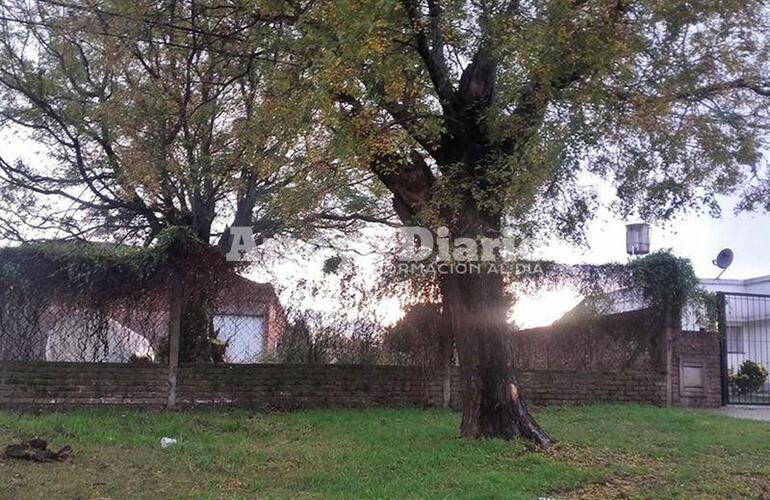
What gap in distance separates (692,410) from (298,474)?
755 cm

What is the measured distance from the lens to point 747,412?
1169cm

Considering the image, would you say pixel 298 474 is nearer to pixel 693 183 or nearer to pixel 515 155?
pixel 515 155

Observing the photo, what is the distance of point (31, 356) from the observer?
31.8 feet

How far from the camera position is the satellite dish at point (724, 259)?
1448 centimetres

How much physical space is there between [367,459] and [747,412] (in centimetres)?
751

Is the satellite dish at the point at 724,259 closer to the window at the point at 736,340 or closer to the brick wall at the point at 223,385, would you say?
the window at the point at 736,340

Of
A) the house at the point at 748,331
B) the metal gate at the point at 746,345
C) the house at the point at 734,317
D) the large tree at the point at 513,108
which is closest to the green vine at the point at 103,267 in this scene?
the large tree at the point at 513,108

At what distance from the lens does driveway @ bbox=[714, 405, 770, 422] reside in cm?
1104

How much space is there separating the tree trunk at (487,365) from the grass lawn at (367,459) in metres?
0.33

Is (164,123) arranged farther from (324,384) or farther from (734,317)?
(734,317)

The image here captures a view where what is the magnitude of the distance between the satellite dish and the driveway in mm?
3349

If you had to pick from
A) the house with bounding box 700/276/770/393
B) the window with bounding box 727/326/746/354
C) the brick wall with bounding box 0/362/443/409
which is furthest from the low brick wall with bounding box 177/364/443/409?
the window with bounding box 727/326/746/354

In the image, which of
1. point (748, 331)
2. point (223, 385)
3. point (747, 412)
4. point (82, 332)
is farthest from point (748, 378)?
point (82, 332)

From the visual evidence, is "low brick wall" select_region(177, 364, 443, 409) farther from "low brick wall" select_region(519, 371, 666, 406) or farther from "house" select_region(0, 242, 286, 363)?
"low brick wall" select_region(519, 371, 666, 406)
